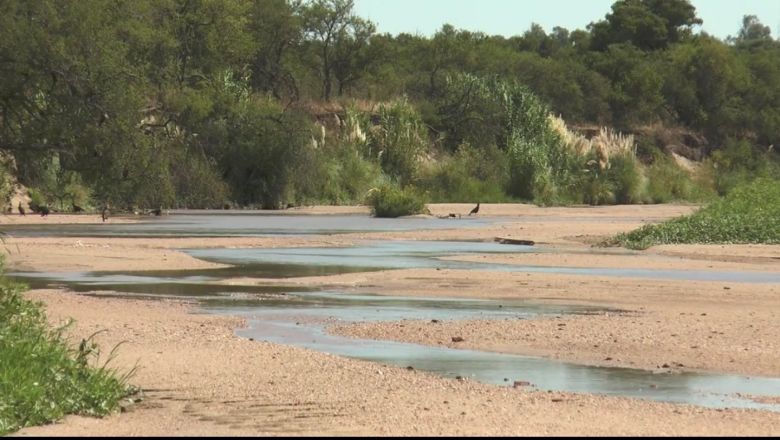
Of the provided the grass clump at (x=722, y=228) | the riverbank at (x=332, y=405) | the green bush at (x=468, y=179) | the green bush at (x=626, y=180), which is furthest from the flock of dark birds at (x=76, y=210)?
the riverbank at (x=332, y=405)

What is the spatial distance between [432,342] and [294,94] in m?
53.7

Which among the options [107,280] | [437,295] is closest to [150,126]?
[107,280]

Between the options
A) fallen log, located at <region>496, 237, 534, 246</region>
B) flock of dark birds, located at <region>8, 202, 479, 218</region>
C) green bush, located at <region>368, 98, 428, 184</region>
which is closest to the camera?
fallen log, located at <region>496, 237, 534, 246</region>

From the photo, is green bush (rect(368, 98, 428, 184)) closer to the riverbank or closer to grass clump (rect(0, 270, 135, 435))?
the riverbank

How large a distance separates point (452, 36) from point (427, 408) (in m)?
69.9

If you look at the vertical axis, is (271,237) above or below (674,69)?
below

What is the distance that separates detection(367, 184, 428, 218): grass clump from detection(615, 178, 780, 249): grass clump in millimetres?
14426

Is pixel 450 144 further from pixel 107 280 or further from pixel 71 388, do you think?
pixel 71 388

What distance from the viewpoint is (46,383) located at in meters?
11.1

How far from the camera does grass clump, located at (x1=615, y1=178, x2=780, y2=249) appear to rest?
109 ft

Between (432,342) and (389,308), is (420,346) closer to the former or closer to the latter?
(432,342)

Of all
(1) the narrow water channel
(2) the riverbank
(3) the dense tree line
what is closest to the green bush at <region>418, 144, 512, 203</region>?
(3) the dense tree line

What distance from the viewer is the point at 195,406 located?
1144cm

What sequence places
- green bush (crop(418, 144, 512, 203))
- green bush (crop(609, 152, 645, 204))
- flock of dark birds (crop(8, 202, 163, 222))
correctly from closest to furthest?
flock of dark birds (crop(8, 202, 163, 222))
green bush (crop(418, 144, 512, 203))
green bush (crop(609, 152, 645, 204))
